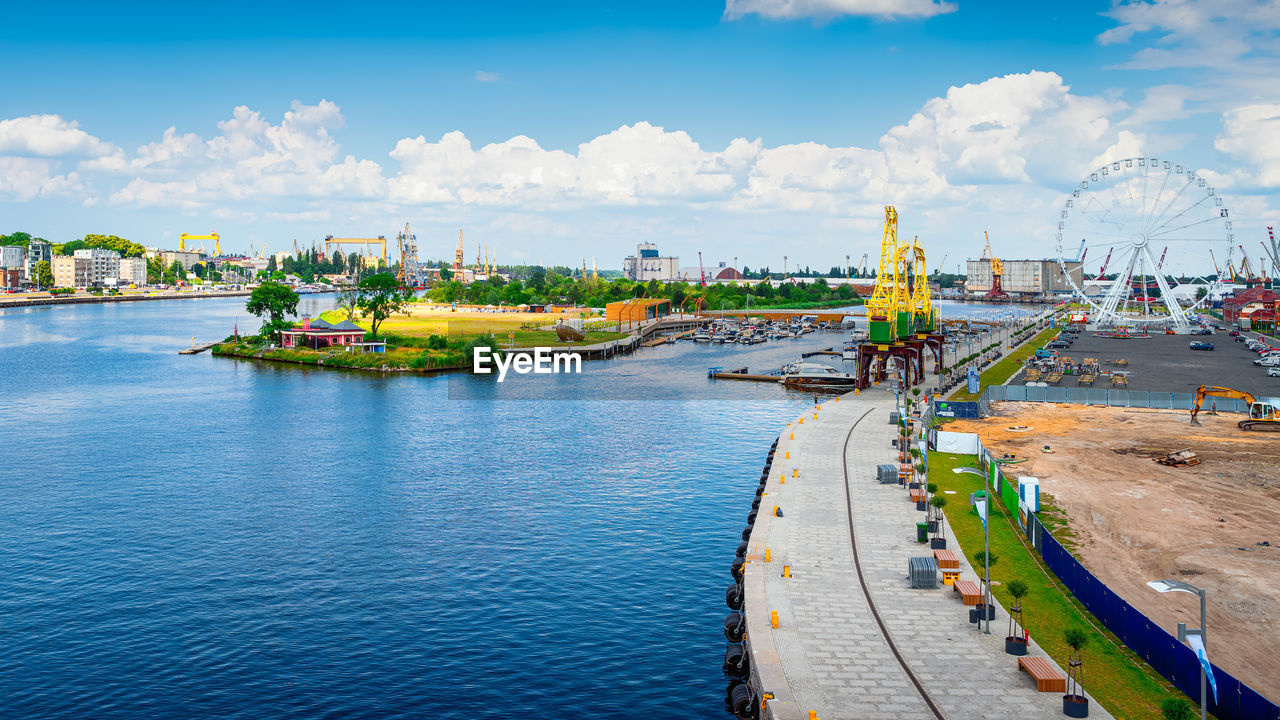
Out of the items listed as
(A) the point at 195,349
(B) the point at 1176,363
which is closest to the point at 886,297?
(B) the point at 1176,363

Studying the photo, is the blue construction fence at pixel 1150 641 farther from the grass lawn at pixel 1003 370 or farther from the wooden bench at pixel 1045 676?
the grass lawn at pixel 1003 370

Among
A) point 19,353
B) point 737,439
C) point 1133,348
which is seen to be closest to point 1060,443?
point 737,439

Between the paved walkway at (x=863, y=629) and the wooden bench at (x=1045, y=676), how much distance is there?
242 millimetres

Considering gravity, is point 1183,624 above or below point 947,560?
above

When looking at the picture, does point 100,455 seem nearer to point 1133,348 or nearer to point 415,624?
point 415,624

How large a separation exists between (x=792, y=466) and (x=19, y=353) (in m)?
145

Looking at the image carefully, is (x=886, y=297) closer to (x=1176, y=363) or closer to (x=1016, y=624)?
(x=1176, y=363)

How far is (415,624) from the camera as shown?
4084 centimetres

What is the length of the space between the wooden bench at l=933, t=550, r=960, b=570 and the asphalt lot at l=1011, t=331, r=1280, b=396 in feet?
252

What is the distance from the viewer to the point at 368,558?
163 ft

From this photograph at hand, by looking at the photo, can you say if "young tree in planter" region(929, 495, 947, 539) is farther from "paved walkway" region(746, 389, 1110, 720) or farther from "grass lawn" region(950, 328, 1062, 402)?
"grass lawn" region(950, 328, 1062, 402)

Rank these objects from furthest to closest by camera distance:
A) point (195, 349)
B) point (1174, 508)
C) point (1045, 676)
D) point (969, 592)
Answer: point (195, 349) → point (1174, 508) → point (969, 592) → point (1045, 676)

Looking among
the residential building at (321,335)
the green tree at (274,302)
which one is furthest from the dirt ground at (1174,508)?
the green tree at (274,302)

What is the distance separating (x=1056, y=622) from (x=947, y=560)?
6491mm
